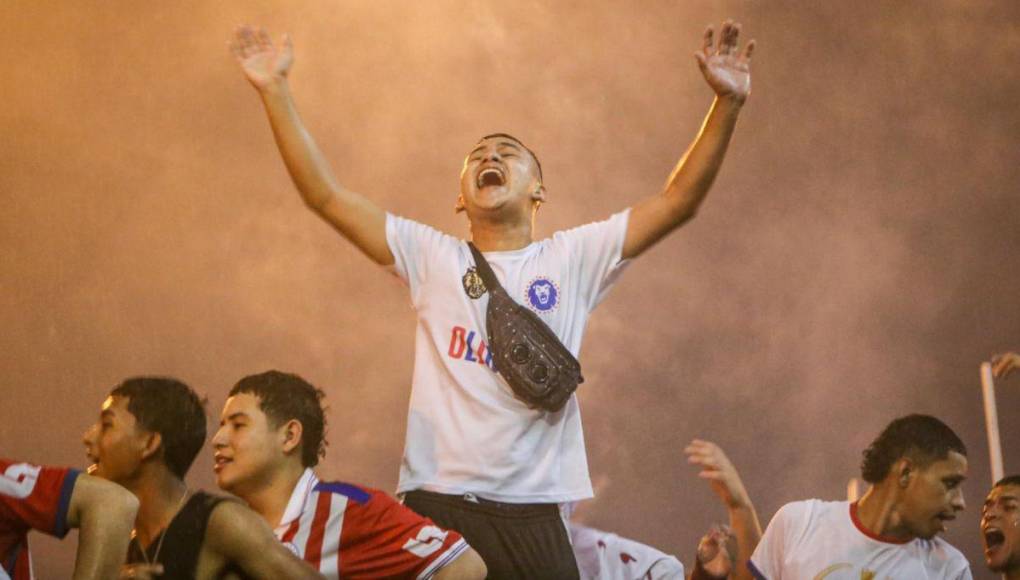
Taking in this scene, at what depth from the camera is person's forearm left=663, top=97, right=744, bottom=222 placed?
3.93m

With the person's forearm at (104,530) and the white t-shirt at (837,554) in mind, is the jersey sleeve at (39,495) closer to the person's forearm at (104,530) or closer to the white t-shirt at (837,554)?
the person's forearm at (104,530)

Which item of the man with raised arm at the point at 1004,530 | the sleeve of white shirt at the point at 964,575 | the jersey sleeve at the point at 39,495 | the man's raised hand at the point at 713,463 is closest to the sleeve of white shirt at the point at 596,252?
the man's raised hand at the point at 713,463

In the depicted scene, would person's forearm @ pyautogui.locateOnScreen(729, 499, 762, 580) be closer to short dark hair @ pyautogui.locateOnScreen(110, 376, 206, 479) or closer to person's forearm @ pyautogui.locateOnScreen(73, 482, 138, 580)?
short dark hair @ pyautogui.locateOnScreen(110, 376, 206, 479)

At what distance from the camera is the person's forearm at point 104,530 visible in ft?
10.7

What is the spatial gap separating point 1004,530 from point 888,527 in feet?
2.60

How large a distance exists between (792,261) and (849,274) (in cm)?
44

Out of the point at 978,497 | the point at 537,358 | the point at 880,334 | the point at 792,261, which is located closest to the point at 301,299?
the point at 792,261

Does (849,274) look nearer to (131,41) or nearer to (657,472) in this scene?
(657,472)

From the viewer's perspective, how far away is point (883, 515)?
194 inches

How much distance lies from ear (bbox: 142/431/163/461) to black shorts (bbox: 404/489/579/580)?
77cm

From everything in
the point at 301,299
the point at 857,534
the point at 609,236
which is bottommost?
the point at 857,534

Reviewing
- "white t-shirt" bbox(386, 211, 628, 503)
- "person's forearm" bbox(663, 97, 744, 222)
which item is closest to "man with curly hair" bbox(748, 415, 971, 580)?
"white t-shirt" bbox(386, 211, 628, 503)

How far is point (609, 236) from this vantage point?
3973 millimetres

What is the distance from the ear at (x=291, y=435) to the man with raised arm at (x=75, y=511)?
2.02 feet
